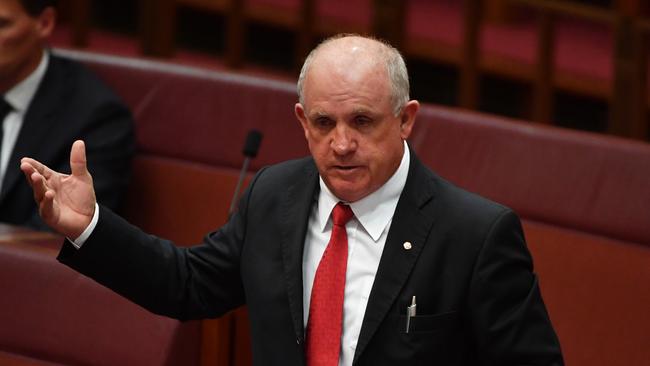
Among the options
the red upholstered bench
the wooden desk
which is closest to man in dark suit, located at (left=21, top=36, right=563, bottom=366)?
the red upholstered bench

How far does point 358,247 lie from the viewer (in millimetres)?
779

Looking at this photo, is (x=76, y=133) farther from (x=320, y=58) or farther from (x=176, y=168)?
(x=320, y=58)

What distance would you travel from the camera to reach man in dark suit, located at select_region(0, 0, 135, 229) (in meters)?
1.27

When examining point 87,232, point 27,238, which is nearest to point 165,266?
point 87,232

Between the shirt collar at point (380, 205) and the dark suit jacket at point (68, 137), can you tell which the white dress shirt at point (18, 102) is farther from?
the shirt collar at point (380, 205)

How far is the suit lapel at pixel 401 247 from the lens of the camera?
29.5 inches

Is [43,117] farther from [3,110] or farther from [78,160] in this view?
[78,160]

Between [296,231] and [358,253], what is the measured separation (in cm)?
4

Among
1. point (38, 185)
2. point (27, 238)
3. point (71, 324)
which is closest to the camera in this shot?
point (38, 185)

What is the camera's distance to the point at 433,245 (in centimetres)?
76

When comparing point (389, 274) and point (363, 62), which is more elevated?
point (363, 62)

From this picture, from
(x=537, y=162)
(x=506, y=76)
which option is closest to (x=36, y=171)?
(x=537, y=162)

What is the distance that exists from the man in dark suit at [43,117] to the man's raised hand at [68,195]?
0.50 metres

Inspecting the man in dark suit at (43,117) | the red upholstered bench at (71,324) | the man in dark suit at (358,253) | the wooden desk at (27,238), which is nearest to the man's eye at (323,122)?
the man in dark suit at (358,253)
